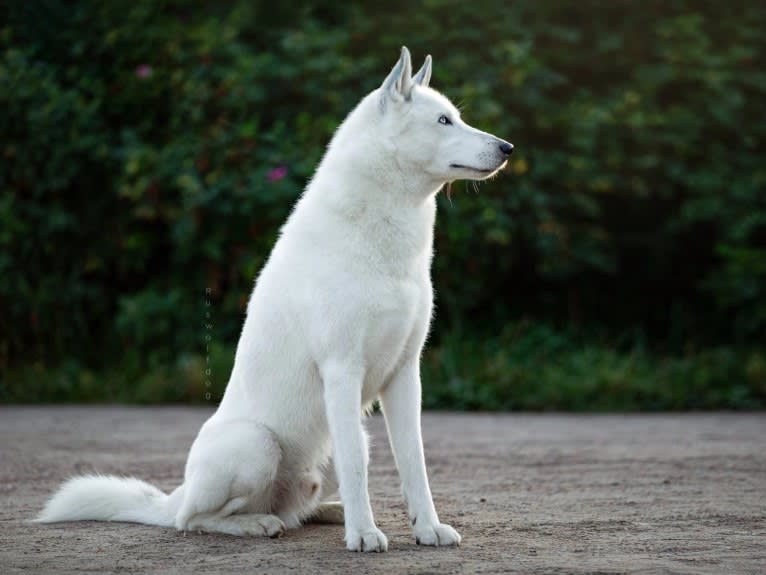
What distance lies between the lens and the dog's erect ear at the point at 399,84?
4.27 meters

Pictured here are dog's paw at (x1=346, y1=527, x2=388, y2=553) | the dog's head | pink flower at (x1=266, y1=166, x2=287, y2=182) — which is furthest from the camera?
pink flower at (x1=266, y1=166, x2=287, y2=182)

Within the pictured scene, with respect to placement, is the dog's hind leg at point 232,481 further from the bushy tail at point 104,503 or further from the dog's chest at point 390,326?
the dog's chest at point 390,326

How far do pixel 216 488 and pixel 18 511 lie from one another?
1.25 metres

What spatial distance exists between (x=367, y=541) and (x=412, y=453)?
41 centimetres

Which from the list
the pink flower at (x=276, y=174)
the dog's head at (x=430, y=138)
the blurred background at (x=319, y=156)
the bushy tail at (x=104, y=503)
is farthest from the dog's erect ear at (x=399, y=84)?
the pink flower at (x=276, y=174)

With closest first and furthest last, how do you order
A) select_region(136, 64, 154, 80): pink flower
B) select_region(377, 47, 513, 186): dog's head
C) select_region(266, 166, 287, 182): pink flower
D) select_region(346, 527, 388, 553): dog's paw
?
select_region(346, 527, 388, 553): dog's paw → select_region(377, 47, 513, 186): dog's head → select_region(266, 166, 287, 182): pink flower → select_region(136, 64, 154, 80): pink flower

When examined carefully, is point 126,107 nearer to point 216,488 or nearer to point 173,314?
point 173,314

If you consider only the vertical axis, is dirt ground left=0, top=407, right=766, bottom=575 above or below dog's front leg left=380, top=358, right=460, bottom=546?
below

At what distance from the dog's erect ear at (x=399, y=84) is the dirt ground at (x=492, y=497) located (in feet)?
5.71

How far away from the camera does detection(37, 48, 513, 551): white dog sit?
160 inches

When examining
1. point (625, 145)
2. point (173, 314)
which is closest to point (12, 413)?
point (173, 314)

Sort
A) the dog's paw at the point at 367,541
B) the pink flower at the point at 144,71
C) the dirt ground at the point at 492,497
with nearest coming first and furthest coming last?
1. the dirt ground at the point at 492,497
2. the dog's paw at the point at 367,541
3. the pink flower at the point at 144,71

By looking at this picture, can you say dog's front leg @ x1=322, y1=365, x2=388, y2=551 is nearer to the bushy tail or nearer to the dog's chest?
the dog's chest

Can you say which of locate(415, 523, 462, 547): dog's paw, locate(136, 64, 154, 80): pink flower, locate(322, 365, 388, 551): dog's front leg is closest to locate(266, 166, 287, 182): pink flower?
locate(136, 64, 154, 80): pink flower
